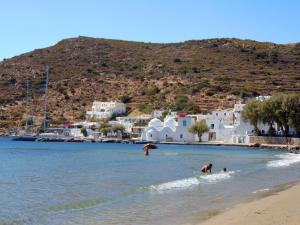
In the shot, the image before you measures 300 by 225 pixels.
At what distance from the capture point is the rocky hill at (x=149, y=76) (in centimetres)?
14438

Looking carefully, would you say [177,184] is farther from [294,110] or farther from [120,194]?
[294,110]

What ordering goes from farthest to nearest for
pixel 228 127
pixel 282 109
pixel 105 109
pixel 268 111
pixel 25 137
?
pixel 105 109 < pixel 25 137 < pixel 228 127 < pixel 268 111 < pixel 282 109

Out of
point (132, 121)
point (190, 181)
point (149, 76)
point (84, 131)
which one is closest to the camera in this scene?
point (190, 181)

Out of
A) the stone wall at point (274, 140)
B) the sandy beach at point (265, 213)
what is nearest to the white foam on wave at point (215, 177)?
the sandy beach at point (265, 213)

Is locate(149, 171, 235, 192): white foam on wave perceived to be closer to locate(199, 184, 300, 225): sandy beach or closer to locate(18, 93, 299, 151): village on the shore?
locate(199, 184, 300, 225): sandy beach

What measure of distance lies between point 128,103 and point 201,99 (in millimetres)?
20643

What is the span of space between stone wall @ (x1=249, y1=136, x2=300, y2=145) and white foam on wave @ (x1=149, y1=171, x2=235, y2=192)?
59340mm

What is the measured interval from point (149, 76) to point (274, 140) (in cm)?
7194

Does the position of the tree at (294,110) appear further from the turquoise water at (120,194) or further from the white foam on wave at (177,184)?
the white foam on wave at (177,184)

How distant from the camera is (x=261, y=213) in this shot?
17.9m

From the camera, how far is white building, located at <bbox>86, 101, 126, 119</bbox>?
138 metres

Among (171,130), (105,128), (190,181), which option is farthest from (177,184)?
(105,128)

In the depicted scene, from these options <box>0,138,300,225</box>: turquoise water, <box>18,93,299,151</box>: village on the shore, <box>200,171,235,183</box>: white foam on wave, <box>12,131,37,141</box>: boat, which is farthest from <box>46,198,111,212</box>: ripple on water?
<box>12,131,37,141</box>: boat

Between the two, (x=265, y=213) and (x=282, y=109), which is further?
(x=282, y=109)
